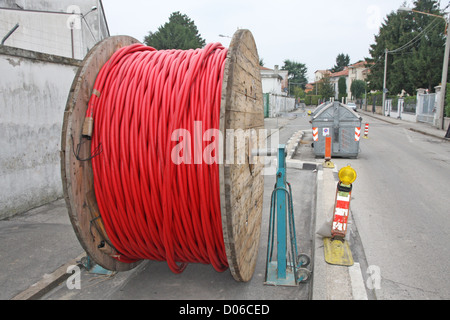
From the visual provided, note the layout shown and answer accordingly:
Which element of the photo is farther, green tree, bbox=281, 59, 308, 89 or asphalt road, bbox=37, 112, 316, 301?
green tree, bbox=281, 59, 308, 89

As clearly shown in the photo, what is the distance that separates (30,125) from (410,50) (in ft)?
144

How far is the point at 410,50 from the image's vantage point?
131 feet

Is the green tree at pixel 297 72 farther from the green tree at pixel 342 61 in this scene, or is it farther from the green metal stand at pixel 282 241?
the green metal stand at pixel 282 241

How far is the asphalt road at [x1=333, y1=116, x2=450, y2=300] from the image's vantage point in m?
3.34

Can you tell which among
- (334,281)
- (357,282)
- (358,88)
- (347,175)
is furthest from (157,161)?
(358,88)

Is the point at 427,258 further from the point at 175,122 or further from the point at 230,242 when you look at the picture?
the point at 175,122

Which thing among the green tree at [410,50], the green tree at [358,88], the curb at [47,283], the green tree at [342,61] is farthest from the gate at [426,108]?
the green tree at [342,61]

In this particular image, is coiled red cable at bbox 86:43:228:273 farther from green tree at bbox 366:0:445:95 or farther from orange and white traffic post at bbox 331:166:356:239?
green tree at bbox 366:0:445:95

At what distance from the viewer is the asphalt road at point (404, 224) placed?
334cm

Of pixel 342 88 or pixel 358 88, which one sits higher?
pixel 342 88


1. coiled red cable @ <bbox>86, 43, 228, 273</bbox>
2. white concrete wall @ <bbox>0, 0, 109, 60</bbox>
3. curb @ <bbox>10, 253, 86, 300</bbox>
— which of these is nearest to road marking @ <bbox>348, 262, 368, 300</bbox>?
coiled red cable @ <bbox>86, 43, 228, 273</bbox>

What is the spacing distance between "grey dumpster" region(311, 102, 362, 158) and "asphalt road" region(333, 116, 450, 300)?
429 millimetres

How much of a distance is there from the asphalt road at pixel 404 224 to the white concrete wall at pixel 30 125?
4.71m

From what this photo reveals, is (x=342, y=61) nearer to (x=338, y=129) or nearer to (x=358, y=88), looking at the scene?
(x=358, y=88)
